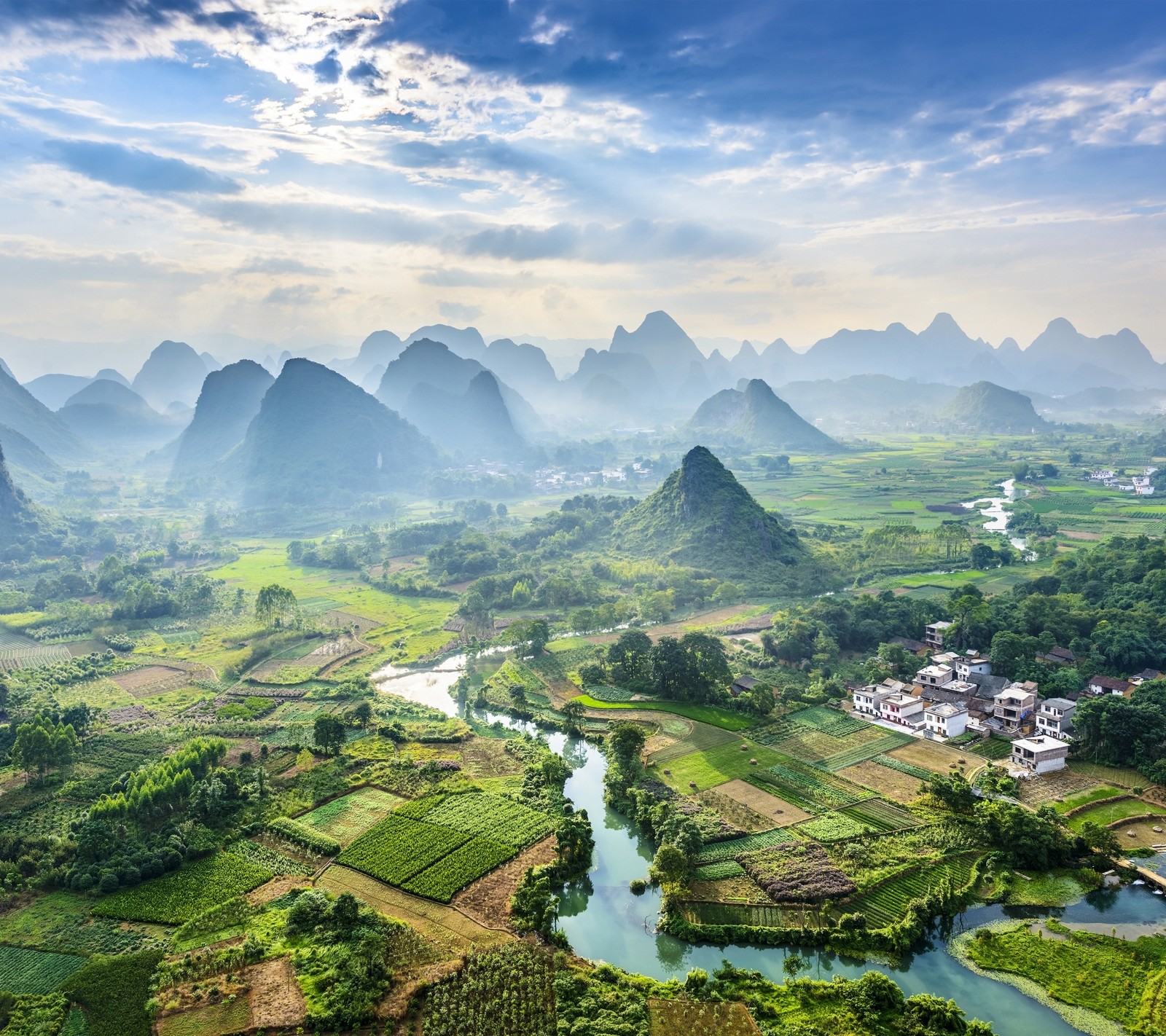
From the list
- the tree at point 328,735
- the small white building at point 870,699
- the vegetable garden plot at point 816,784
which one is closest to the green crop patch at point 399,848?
the tree at point 328,735

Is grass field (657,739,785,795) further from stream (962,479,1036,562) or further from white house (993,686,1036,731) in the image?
stream (962,479,1036,562)

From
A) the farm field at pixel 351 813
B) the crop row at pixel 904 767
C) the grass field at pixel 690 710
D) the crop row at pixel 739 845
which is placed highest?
the crop row at pixel 904 767

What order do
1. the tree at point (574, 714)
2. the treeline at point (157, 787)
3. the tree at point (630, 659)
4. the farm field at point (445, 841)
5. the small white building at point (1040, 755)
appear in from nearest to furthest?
the farm field at point (445, 841) < the treeline at point (157, 787) < the small white building at point (1040, 755) < the tree at point (574, 714) < the tree at point (630, 659)

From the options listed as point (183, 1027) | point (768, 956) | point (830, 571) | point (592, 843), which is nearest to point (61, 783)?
point (183, 1027)

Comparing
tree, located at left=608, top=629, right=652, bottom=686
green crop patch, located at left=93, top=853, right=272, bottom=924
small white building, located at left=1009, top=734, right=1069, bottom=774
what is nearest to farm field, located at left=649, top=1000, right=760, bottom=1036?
green crop patch, located at left=93, top=853, right=272, bottom=924

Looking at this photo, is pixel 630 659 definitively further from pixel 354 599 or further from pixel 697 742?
pixel 354 599

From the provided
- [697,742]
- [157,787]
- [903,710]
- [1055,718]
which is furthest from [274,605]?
[1055,718]

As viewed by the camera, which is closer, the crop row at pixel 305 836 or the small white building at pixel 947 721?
the crop row at pixel 305 836

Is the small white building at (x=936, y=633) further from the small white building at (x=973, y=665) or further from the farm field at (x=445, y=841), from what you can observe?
the farm field at (x=445, y=841)
